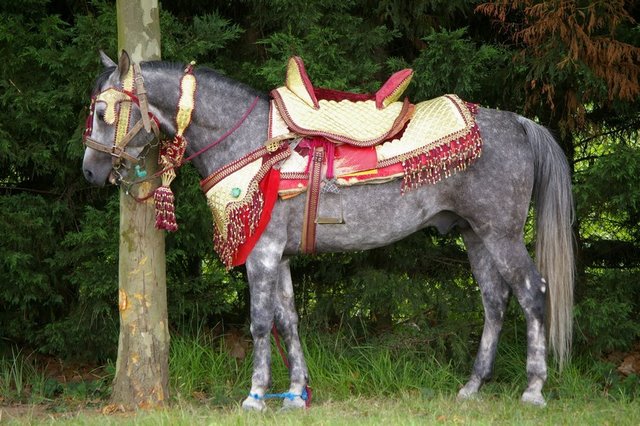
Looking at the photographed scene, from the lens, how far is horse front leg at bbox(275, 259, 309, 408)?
5312mm

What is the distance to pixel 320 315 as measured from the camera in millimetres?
6895

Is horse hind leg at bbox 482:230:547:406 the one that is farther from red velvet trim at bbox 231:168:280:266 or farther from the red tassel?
the red tassel

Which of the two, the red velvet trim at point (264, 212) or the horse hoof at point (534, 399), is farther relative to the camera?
the horse hoof at point (534, 399)

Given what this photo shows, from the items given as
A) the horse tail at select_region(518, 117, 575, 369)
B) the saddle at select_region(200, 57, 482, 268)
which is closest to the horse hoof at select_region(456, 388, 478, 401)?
the horse tail at select_region(518, 117, 575, 369)

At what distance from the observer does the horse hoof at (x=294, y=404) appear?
16.9ft

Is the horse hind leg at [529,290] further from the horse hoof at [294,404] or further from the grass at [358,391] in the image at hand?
the horse hoof at [294,404]

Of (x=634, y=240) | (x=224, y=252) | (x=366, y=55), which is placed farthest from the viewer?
(x=634, y=240)

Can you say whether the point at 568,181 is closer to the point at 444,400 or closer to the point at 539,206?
the point at 539,206

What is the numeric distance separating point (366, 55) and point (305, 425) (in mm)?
3143

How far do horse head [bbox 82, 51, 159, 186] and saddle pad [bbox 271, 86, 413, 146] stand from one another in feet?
2.58

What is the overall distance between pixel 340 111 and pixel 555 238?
158 cm

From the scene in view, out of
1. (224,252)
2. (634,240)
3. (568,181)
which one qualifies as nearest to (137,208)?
(224,252)

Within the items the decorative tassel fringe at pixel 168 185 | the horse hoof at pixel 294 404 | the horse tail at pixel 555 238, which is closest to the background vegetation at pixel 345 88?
the horse tail at pixel 555 238

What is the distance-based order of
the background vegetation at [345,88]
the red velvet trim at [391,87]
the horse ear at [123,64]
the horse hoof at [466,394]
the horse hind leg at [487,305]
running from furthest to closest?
the background vegetation at [345,88] → the horse hind leg at [487,305] → the horse hoof at [466,394] → the red velvet trim at [391,87] → the horse ear at [123,64]
